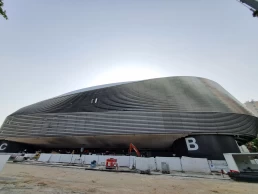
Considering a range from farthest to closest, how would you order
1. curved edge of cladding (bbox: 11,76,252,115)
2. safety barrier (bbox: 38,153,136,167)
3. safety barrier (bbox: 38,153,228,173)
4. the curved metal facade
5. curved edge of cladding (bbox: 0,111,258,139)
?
curved edge of cladding (bbox: 11,76,252,115), the curved metal facade, curved edge of cladding (bbox: 0,111,258,139), safety barrier (bbox: 38,153,136,167), safety barrier (bbox: 38,153,228,173)

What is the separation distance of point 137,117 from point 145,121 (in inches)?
86.2

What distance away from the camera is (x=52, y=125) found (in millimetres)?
41281

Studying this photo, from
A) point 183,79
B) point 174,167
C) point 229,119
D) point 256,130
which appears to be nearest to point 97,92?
point 183,79

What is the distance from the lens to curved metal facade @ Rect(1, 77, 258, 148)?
3500 cm

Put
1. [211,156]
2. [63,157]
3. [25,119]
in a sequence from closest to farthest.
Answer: [63,157] → [211,156] → [25,119]

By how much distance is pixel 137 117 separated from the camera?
36.8 meters

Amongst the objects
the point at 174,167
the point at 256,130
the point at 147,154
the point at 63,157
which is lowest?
the point at 174,167

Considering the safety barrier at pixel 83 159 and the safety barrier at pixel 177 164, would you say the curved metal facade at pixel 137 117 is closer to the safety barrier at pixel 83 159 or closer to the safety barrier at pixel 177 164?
the safety barrier at pixel 83 159

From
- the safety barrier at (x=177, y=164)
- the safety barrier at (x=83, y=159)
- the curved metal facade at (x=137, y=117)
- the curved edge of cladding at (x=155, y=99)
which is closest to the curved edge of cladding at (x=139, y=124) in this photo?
the curved metal facade at (x=137, y=117)

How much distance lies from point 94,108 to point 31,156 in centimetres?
1728

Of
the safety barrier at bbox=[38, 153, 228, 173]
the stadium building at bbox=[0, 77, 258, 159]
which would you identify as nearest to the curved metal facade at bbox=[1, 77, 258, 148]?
the stadium building at bbox=[0, 77, 258, 159]

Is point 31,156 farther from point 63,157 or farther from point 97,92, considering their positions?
point 97,92

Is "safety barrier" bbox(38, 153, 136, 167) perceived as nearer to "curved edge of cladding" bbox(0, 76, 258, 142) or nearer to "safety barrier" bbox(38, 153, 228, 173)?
"safety barrier" bbox(38, 153, 228, 173)

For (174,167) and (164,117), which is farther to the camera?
(164,117)
